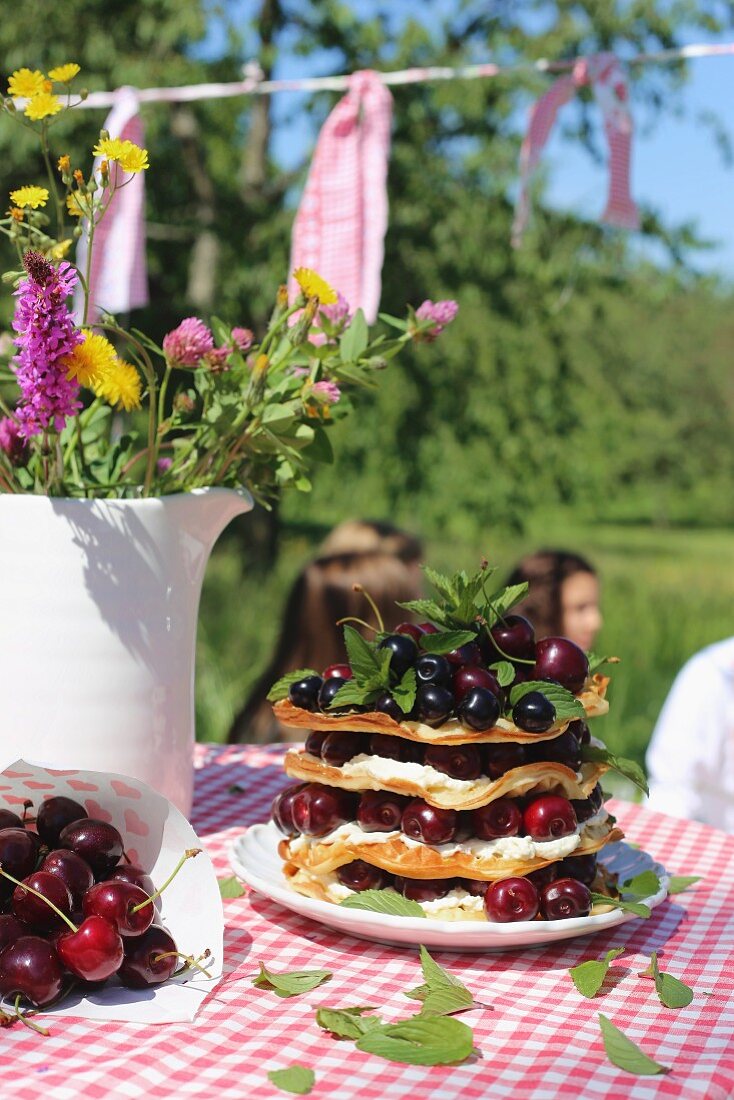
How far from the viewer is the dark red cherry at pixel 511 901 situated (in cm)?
84

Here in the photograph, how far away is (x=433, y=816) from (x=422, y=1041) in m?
0.18

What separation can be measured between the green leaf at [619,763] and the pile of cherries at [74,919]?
350 mm

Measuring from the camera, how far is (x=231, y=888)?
99 cm

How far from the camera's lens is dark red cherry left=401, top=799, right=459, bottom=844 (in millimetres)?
855

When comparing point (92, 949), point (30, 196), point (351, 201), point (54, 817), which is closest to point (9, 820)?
point (54, 817)

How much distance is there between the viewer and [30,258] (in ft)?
2.54

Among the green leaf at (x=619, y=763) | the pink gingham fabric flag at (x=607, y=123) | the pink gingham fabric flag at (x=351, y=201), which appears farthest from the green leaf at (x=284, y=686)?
the pink gingham fabric flag at (x=607, y=123)

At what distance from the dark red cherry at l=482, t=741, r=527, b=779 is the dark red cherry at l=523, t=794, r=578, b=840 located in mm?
33

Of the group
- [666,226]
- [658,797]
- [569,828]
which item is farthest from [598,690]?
[666,226]

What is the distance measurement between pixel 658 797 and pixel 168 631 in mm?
1611

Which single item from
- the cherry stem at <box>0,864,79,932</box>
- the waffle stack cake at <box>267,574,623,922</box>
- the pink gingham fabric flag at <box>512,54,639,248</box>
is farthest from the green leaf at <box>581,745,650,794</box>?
the pink gingham fabric flag at <box>512,54,639,248</box>

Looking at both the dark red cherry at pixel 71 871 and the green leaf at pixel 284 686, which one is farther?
the green leaf at pixel 284 686

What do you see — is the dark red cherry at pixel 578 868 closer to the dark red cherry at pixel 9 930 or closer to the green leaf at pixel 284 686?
the green leaf at pixel 284 686

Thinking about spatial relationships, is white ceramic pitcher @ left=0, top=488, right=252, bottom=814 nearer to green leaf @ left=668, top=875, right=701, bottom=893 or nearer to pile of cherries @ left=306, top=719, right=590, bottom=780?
pile of cherries @ left=306, top=719, right=590, bottom=780
